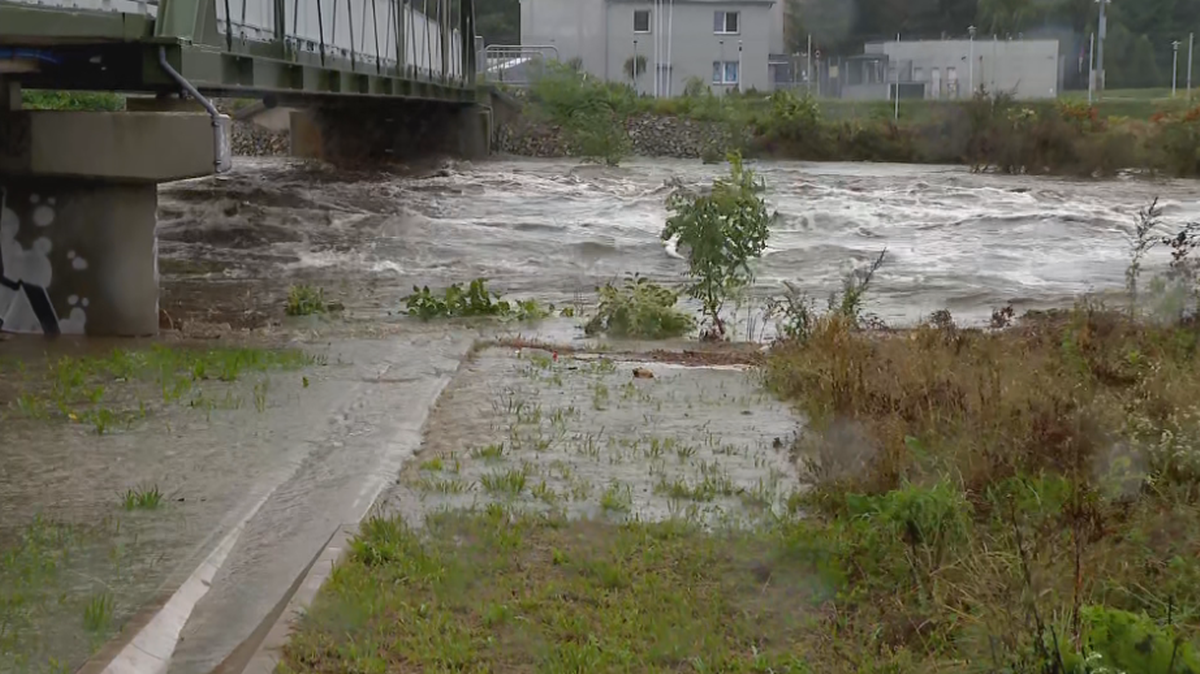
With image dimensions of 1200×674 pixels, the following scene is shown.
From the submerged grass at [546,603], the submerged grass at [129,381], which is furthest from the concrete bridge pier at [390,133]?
the submerged grass at [546,603]

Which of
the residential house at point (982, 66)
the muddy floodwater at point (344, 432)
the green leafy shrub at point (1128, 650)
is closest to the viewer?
the green leafy shrub at point (1128, 650)

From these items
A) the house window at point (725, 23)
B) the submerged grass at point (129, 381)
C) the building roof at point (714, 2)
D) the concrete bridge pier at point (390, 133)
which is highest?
the building roof at point (714, 2)

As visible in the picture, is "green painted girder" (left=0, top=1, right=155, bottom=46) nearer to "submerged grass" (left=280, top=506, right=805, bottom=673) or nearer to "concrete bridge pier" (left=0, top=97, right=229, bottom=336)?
"concrete bridge pier" (left=0, top=97, right=229, bottom=336)

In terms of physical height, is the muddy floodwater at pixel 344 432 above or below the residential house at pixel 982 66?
below

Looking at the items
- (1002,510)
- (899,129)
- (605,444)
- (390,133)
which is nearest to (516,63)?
(390,133)

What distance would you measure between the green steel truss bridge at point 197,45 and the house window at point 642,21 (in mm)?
46351

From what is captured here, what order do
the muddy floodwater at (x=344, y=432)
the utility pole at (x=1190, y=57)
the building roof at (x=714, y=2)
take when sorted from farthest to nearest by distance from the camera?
the building roof at (x=714, y=2), the utility pole at (x=1190, y=57), the muddy floodwater at (x=344, y=432)

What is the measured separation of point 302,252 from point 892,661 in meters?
20.8

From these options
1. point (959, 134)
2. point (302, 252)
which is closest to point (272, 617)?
point (302, 252)

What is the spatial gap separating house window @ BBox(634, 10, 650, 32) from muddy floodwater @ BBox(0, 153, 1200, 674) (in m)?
48.6

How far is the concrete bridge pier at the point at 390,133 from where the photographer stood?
157ft

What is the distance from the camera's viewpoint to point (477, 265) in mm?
24516

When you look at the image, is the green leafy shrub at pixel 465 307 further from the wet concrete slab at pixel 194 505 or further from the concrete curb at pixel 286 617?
the concrete curb at pixel 286 617

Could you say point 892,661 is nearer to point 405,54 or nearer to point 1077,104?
point 405,54
